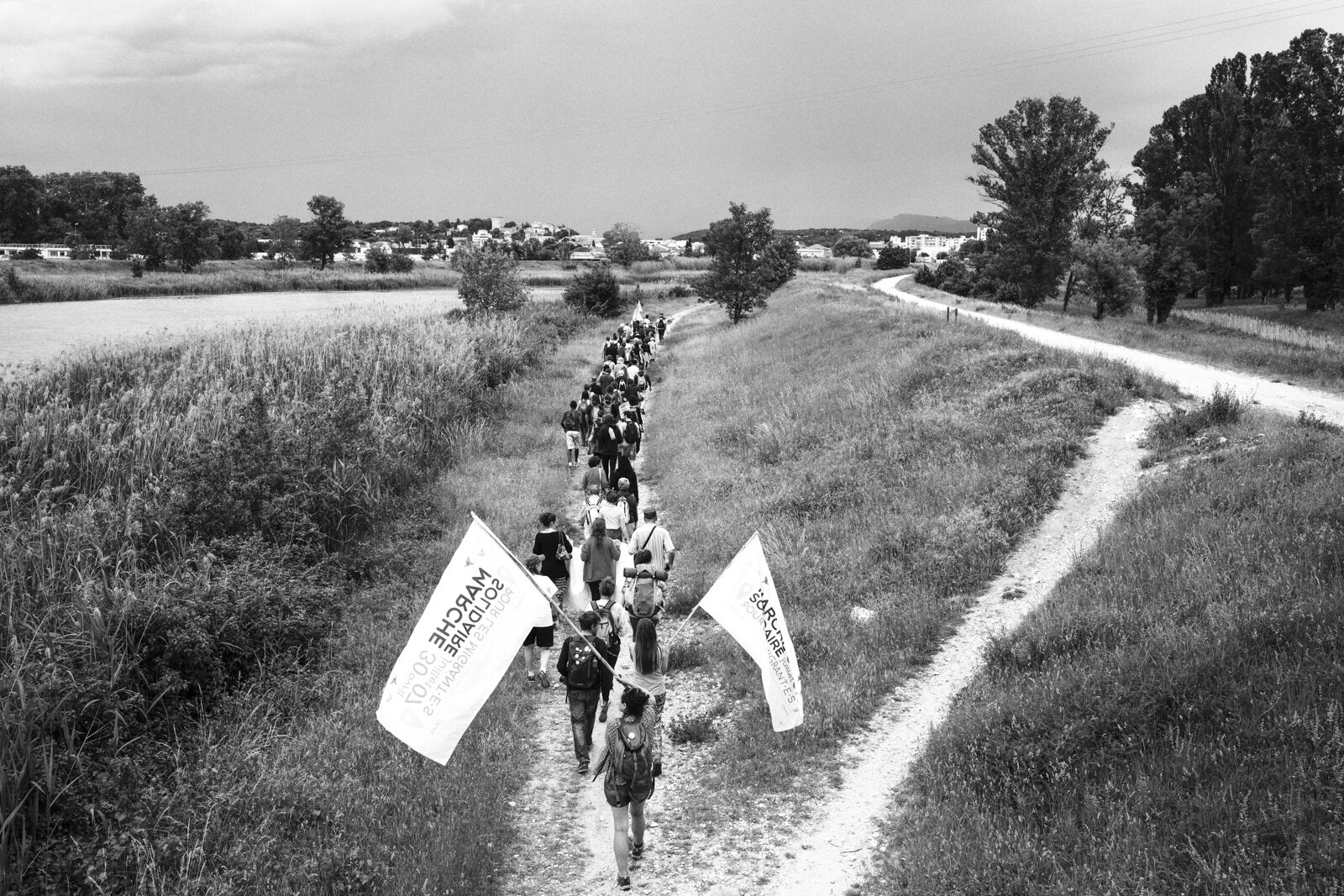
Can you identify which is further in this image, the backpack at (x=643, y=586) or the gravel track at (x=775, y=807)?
the backpack at (x=643, y=586)

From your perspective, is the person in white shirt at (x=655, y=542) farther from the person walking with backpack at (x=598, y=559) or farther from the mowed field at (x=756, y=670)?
the mowed field at (x=756, y=670)

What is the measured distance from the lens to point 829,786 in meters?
8.05

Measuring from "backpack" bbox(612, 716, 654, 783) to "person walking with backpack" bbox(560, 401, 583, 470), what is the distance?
11918mm

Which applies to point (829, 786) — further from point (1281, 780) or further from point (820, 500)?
point (820, 500)

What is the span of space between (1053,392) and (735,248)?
110 ft

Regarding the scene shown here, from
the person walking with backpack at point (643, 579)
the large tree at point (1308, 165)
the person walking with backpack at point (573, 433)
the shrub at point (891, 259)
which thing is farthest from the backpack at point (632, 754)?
the shrub at point (891, 259)

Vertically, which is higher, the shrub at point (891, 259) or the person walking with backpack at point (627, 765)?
the shrub at point (891, 259)

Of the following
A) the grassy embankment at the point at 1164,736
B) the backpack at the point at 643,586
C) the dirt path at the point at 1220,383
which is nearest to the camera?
the grassy embankment at the point at 1164,736

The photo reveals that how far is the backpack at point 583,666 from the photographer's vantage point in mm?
A: 7836

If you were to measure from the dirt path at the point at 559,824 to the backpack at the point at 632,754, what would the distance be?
104cm

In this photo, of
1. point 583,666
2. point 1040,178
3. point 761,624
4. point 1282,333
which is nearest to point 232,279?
point 1040,178

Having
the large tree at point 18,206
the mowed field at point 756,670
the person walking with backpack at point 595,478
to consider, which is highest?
the large tree at point 18,206

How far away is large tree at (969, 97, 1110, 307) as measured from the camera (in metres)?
45.6

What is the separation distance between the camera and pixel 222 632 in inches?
396
